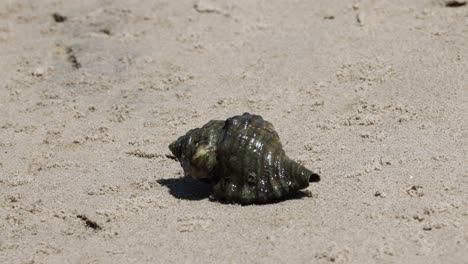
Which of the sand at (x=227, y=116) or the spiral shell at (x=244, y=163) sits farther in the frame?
the spiral shell at (x=244, y=163)

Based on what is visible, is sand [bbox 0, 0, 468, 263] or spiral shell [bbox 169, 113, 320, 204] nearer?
sand [bbox 0, 0, 468, 263]

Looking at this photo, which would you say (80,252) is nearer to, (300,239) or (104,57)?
(300,239)

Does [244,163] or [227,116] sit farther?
[227,116]

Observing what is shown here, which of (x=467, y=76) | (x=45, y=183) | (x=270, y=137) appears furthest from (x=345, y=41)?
(x=45, y=183)

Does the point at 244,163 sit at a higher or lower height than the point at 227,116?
higher
